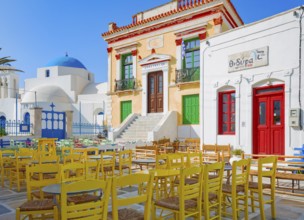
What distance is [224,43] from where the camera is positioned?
471 inches

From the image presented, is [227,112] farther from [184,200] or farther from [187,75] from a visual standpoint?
[184,200]

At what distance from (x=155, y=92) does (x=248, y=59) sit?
7361 mm

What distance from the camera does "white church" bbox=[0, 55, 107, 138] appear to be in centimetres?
2967

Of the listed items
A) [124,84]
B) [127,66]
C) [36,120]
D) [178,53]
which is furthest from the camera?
[127,66]

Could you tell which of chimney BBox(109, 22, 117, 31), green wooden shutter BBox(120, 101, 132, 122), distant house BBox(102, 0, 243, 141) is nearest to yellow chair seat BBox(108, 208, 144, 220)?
distant house BBox(102, 0, 243, 141)

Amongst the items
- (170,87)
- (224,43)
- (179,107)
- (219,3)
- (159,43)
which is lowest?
(179,107)

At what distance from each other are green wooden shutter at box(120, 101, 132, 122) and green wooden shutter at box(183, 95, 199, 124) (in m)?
4.14

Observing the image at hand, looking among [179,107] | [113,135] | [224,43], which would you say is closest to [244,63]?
[224,43]

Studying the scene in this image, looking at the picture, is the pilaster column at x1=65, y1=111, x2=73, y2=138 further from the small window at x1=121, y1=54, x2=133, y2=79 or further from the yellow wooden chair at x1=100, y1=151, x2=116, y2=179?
the yellow wooden chair at x1=100, y1=151, x2=116, y2=179

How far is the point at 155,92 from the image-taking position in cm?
1753

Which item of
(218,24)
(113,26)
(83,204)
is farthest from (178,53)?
(83,204)

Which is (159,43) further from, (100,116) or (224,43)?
(100,116)

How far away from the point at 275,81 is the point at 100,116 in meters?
21.4

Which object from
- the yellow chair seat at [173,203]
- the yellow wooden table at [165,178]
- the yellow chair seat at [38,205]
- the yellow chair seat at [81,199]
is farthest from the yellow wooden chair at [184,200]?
the yellow chair seat at [38,205]
